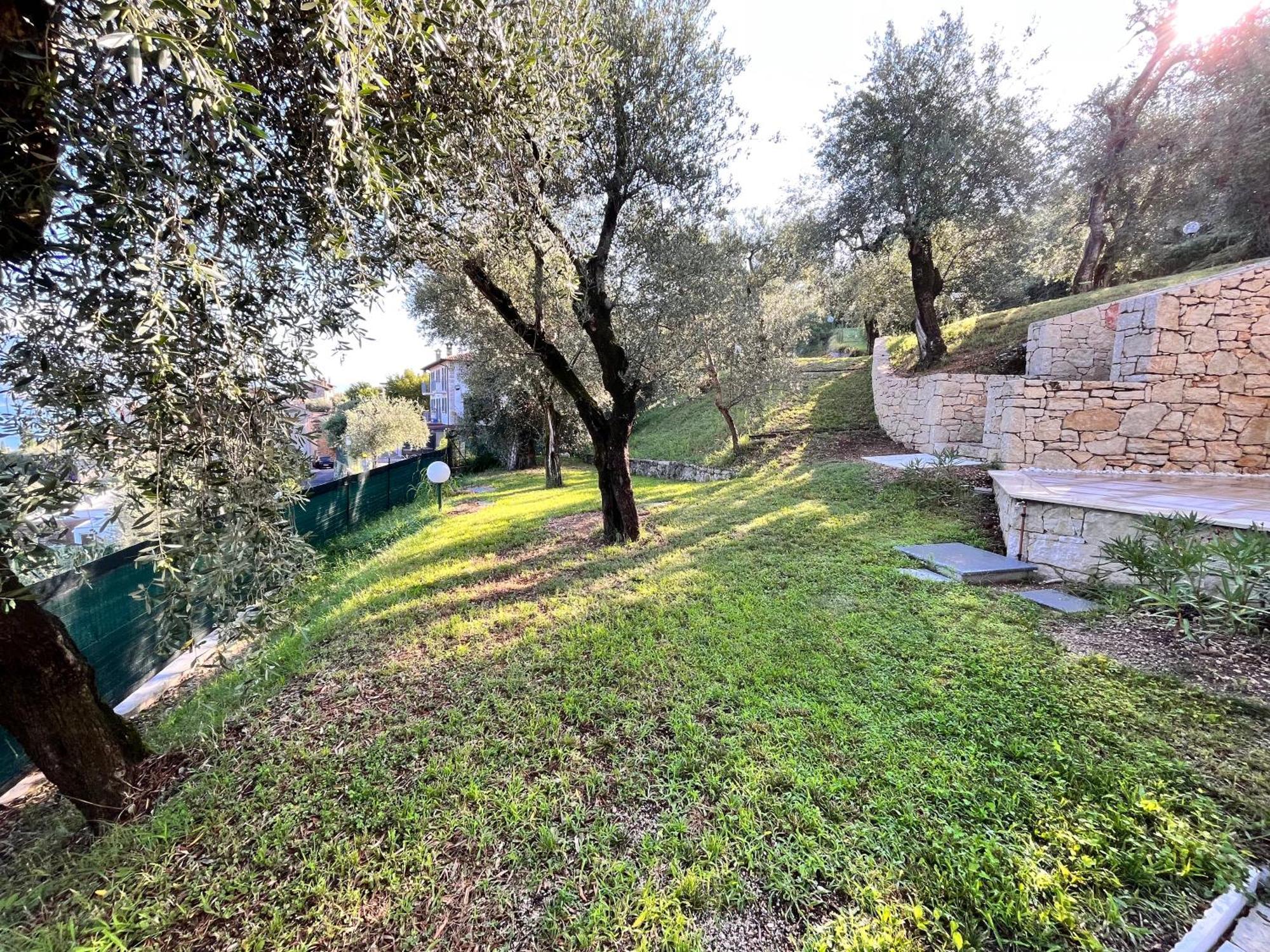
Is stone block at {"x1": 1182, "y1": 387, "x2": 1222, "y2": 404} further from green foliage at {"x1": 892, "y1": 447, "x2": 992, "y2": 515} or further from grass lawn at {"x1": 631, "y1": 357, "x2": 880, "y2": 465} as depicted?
grass lawn at {"x1": 631, "y1": 357, "x2": 880, "y2": 465}

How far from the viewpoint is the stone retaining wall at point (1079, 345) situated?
7.39 meters

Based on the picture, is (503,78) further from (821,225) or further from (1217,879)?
(821,225)

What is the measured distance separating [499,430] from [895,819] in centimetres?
1902

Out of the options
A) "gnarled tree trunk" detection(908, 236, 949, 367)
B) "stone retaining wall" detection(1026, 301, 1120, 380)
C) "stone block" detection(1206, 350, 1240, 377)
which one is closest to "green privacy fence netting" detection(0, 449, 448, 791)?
"stone block" detection(1206, 350, 1240, 377)

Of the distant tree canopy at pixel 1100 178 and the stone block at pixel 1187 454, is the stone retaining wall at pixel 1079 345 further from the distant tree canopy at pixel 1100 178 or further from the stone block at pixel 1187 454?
the distant tree canopy at pixel 1100 178

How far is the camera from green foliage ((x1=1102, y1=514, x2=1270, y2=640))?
2.70 metres

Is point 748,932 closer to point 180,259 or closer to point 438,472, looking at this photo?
point 180,259

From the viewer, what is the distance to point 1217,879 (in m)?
1.61

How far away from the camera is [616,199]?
512 cm

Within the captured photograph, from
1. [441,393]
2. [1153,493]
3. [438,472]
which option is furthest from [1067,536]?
[441,393]

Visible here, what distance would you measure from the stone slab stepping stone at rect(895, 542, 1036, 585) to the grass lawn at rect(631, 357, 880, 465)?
18.3ft

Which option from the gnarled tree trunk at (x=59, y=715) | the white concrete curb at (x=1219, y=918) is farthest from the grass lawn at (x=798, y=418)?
the white concrete curb at (x=1219, y=918)

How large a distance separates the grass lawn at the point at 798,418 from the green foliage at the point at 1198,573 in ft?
22.7

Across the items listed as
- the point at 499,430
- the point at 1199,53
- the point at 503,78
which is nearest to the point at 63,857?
the point at 503,78
